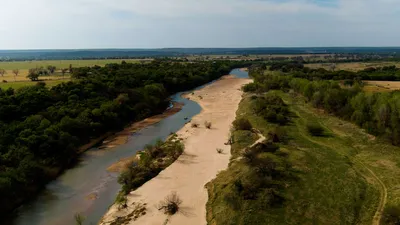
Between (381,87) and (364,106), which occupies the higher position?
(364,106)

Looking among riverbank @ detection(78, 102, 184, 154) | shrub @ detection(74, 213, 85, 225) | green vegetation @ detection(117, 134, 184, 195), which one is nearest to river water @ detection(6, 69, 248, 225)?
shrub @ detection(74, 213, 85, 225)

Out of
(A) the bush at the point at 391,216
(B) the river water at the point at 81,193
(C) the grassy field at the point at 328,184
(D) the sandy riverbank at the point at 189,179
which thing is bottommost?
(B) the river water at the point at 81,193

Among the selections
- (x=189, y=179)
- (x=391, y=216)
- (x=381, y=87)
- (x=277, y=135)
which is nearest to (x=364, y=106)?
(x=277, y=135)

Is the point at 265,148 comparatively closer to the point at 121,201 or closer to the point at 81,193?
the point at 121,201

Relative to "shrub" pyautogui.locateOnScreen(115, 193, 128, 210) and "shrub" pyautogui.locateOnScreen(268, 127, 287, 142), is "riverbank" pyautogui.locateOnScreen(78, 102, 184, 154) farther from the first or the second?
"shrub" pyautogui.locateOnScreen(268, 127, 287, 142)

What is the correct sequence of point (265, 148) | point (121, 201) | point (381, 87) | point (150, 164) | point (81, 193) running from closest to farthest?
1. point (121, 201)
2. point (81, 193)
3. point (150, 164)
4. point (265, 148)
5. point (381, 87)

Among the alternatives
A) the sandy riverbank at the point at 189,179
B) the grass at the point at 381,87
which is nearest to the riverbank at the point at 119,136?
the sandy riverbank at the point at 189,179

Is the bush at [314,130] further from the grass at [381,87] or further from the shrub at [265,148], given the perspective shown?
the grass at [381,87]
